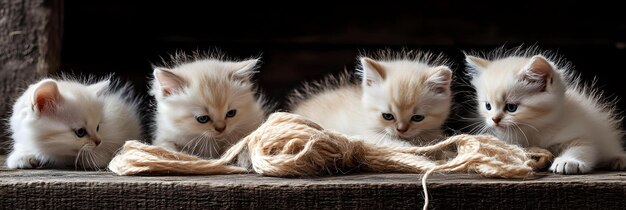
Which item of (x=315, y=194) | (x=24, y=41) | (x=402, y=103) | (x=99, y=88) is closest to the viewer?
(x=315, y=194)

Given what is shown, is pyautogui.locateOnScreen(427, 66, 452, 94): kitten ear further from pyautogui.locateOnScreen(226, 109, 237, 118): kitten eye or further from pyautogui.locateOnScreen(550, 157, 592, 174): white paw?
pyautogui.locateOnScreen(226, 109, 237, 118): kitten eye

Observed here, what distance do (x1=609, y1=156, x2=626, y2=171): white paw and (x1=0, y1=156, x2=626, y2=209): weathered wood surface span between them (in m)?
0.34

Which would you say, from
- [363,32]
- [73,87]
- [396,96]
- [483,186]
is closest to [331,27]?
[363,32]

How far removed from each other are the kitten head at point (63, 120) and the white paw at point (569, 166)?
A: 45.4 inches

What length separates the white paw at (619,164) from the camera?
1.92 m

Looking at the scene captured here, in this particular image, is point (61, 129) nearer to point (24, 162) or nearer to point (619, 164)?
point (24, 162)

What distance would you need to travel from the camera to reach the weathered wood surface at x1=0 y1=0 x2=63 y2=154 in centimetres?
225

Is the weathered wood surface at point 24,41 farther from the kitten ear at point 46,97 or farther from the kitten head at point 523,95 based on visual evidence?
the kitten head at point 523,95

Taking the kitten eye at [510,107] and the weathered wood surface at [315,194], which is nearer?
the weathered wood surface at [315,194]

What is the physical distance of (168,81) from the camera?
197cm

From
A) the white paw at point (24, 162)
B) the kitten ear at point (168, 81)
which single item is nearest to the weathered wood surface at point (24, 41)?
the white paw at point (24, 162)

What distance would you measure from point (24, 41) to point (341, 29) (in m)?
1.21

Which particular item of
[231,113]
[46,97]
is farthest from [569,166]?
[46,97]

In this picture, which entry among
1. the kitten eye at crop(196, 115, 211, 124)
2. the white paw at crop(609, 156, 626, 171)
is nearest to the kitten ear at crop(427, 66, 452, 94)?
the white paw at crop(609, 156, 626, 171)
